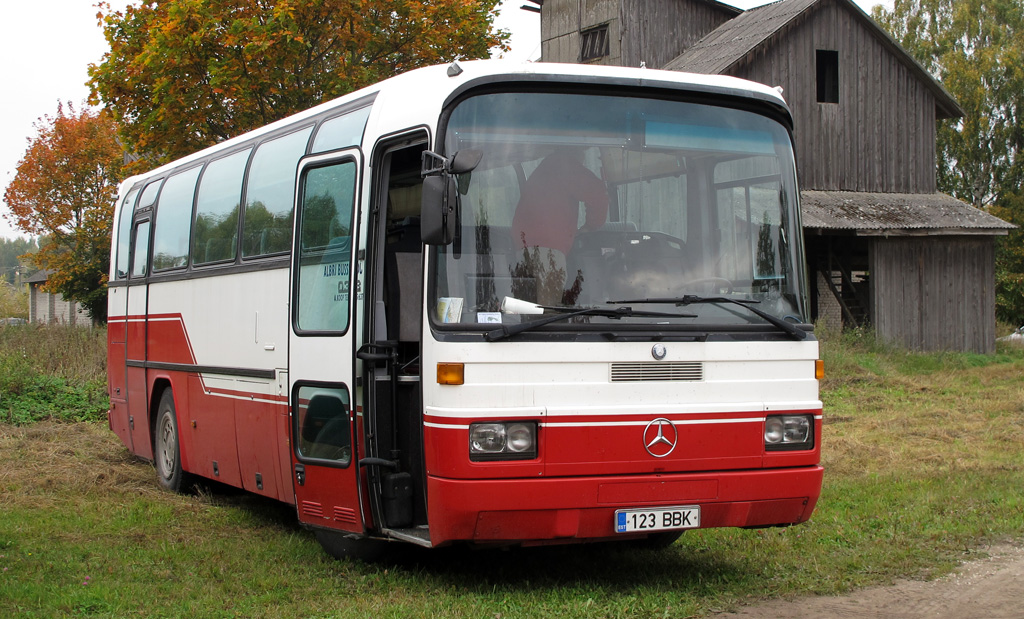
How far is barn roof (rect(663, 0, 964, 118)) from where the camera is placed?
92.2 feet

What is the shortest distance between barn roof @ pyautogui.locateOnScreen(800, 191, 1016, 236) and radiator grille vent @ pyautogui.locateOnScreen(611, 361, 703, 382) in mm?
19379

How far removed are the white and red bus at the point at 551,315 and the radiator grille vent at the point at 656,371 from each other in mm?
13

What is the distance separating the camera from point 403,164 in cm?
734

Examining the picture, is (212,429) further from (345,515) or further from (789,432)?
(789,432)

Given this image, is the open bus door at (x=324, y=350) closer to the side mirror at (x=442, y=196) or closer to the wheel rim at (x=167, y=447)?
the side mirror at (x=442, y=196)

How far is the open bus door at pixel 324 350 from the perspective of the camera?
288 inches

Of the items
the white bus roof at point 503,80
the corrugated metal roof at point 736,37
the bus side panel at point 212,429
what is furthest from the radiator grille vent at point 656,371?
the corrugated metal roof at point 736,37

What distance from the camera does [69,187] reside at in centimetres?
4569

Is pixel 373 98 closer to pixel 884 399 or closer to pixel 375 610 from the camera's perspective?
pixel 375 610

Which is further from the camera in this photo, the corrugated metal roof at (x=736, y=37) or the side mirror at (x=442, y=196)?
the corrugated metal roof at (x=736, y=37)

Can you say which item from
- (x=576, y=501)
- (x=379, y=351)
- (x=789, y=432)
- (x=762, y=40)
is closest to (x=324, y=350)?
(x=379, y=351)

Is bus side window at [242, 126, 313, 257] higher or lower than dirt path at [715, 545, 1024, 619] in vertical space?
higher

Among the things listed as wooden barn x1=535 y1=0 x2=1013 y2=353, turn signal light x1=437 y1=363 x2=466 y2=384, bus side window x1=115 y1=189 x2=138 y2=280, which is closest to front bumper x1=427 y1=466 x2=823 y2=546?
turn signal light x1=437 y1=363 x2=466 y2=384

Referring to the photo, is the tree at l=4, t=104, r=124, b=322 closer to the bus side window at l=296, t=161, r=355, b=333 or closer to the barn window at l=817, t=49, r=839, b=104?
the barn window at l=817, t=49, r=839, b=104
